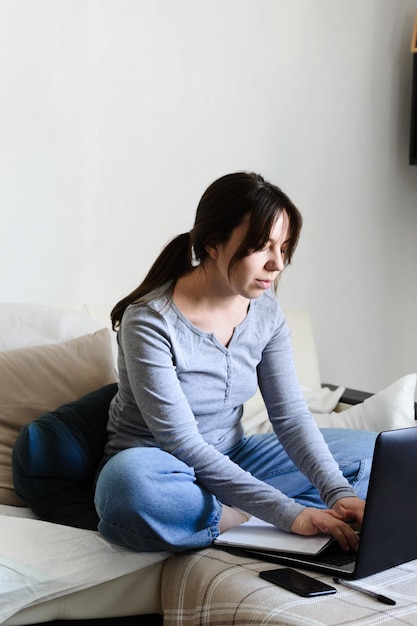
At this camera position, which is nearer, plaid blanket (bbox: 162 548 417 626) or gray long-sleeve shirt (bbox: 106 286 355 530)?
plaid blanket (bbox: 162 548 417 626)

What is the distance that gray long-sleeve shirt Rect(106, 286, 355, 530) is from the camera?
1.51m

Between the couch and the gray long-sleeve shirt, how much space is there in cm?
11

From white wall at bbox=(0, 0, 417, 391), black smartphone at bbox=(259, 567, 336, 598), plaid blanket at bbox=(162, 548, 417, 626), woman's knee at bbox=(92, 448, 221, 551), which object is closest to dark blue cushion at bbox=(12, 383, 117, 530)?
woman's knee at bbox=(92, 448, 221, 551)

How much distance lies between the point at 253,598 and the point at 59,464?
0.54 m

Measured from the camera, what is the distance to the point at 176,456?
1.53 m

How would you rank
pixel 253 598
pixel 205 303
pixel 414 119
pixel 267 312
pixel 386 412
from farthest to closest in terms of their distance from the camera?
pixel 414 119, pixel 386 412, pixel 267 312, pixel 205 303, pixel 253 598

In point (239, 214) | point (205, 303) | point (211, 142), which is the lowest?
point (205, 303)

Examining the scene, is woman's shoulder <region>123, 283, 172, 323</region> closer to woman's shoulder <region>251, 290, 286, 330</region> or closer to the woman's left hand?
woman's shoulder <region>251, 290, 286, 330</region>

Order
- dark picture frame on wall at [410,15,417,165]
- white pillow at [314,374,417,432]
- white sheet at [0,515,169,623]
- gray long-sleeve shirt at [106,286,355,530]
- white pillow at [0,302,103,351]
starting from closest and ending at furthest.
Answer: white sheet at [0,515,169,623], gray long-sleeve shirt at [106,286,355,530], white pillow at [0,302,103,351], white pillow at [314,374,417,432], dark picture frame on wall at [410,15,417,165]

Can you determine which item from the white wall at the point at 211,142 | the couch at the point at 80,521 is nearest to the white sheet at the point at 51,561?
the couch at the point at 80,521

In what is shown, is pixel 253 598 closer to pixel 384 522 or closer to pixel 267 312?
pixel 384 522

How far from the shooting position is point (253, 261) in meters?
1.57

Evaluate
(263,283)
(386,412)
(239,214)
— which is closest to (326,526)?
(263,283)

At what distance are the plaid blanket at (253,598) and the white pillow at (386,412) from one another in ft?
2.41
